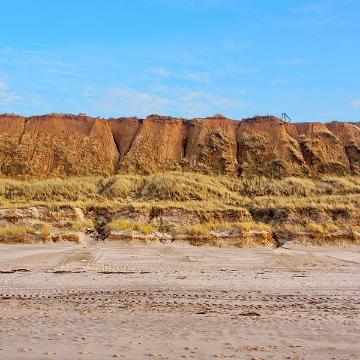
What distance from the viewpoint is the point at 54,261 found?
17078mm

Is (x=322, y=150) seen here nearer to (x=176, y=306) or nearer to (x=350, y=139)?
(x=350, y=139)

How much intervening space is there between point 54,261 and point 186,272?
450 cm

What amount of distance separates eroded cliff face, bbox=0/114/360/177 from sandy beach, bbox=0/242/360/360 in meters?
17.0

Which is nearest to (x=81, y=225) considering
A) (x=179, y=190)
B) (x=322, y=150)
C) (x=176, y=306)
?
(x=179, y=190)

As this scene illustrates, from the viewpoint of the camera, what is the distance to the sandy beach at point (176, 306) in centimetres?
723

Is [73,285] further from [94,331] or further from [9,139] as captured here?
[9,139]

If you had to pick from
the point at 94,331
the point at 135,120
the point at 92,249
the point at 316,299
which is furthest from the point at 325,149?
the point at 94,331

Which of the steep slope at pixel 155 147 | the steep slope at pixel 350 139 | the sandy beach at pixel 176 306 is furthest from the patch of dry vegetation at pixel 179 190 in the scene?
the sandy beach at pixel 176 306

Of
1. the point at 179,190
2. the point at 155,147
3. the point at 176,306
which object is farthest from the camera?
the point at 155,147

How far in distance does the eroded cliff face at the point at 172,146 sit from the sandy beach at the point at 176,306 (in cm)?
1702

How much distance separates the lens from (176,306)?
33.6 feet

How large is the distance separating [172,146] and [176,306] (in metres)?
27.1

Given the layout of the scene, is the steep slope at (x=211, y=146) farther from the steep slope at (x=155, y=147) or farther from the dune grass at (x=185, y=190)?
the dune grass at (x=185, y=190)

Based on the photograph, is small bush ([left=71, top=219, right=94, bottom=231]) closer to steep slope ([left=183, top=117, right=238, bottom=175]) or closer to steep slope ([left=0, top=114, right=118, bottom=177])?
steep slope ([left=0, top=114, right=118, bottom=177])
